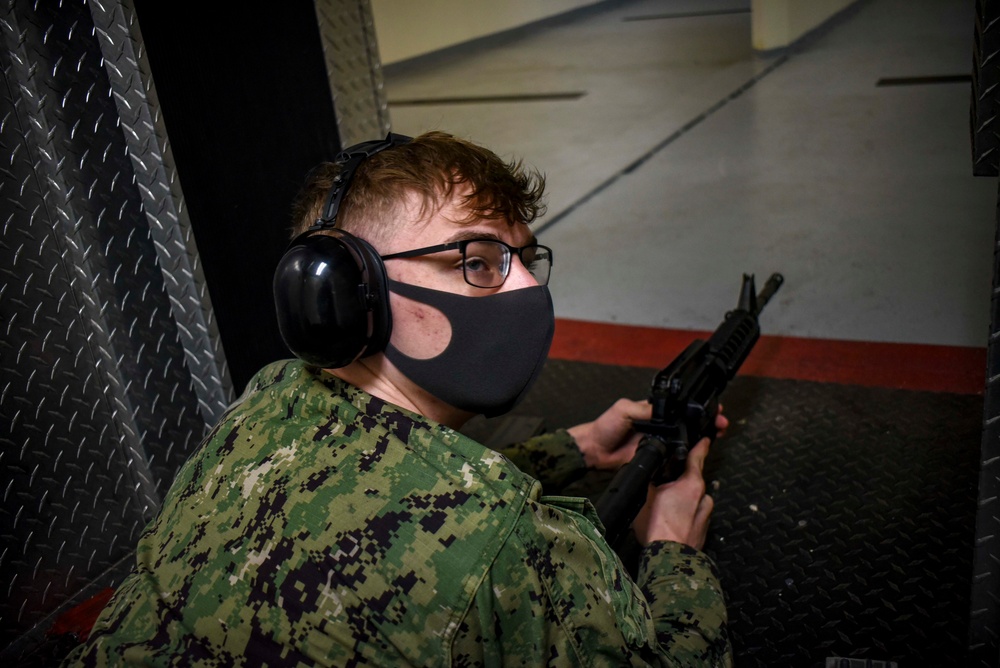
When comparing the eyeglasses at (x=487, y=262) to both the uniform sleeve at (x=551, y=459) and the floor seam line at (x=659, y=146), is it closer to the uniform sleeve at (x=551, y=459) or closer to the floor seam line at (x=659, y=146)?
the uniform sleeve at (x=551, y=459)

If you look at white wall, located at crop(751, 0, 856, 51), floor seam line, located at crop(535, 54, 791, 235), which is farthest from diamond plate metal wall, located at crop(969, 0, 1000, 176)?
white wall, located at crop(751, 0, 856, 51)

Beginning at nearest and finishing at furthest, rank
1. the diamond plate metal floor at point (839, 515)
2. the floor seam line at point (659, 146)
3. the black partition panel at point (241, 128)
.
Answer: the diamond plate metal floor at point (839, 515) → the black partition panel at point (241, 128) → the floor seam line at point (659, 146)

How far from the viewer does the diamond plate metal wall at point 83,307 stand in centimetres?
180

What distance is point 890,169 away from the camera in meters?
4.57

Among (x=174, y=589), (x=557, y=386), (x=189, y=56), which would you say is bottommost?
(x=557, y=386)

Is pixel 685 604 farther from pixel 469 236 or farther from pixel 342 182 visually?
pixel 342 182

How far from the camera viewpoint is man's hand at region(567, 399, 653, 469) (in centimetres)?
200

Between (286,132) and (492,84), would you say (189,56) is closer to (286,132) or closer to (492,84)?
(286,132)

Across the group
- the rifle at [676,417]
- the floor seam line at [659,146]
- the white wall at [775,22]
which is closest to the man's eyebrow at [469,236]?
the rifle at [676,417]

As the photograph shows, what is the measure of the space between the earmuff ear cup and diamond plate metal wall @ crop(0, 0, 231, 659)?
3.09 feet

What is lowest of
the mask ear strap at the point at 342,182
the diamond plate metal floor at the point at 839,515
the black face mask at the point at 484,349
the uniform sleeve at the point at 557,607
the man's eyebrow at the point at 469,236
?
the diamond plate metal floor at the point at 839,515

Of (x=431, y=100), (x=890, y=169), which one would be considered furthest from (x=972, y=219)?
(x=431, y=100)

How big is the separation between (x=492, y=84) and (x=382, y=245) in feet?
25.9

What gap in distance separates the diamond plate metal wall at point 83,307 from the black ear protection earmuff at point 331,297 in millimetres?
933
